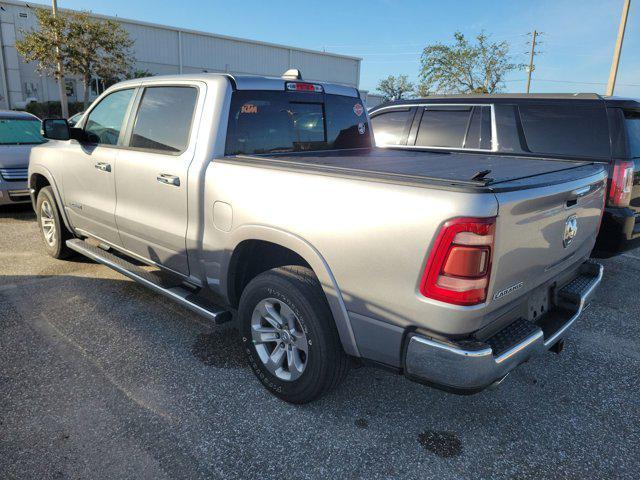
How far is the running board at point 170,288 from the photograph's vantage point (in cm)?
298

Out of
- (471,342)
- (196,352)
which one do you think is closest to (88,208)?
(196,352)

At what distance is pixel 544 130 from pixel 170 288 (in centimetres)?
414

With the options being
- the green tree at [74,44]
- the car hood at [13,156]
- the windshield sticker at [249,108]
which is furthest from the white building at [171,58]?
the windshield sticker at [249,108]

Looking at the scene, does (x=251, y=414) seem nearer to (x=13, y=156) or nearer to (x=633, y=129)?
(x=633, y=129)

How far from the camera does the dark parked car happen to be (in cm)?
423

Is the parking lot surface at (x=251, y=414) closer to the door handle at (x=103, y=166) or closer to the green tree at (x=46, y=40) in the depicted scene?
the door handle at (x=103, y=166)

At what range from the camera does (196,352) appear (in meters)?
3.32

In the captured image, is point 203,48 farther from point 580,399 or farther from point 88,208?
point 580,399

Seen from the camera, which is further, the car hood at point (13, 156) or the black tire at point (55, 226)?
the car hood at point (13, 156)

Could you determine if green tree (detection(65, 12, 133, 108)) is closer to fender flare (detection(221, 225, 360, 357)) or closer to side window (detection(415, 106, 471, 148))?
side window (detection(415, 106, 471, 148))

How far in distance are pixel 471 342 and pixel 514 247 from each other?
459 mm

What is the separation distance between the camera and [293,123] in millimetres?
3508

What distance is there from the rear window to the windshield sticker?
326 centimetres

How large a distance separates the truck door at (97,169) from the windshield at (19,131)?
4.06 m
